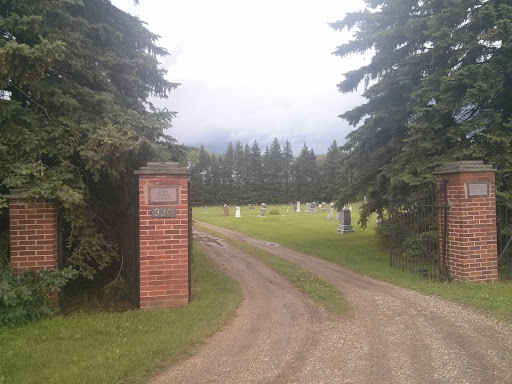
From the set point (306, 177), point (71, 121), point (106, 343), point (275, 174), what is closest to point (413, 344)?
point (106, 343)

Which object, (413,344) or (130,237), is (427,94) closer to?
(413,344)

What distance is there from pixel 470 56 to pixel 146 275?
879 centimetres

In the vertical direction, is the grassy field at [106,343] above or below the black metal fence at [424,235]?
below

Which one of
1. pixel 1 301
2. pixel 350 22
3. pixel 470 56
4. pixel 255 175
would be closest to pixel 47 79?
pixel 1 301

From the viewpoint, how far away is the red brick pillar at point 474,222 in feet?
22.3

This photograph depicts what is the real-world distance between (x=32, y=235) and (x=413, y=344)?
520 centimetres

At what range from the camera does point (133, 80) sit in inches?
297

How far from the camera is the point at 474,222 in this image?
683cm

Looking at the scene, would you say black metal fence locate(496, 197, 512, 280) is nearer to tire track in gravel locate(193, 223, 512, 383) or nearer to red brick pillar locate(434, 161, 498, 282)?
red brick pillar locate(434, 161, 498, 282)

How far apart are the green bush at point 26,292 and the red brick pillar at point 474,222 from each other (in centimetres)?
654

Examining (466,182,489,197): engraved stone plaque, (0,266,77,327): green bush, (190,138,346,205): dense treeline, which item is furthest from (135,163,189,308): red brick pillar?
(190,138,346,205): dense treeline

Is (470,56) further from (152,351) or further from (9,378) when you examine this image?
(9,378)

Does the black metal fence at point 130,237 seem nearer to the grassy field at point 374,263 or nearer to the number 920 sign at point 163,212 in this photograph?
the number 920 sign at point 163,212

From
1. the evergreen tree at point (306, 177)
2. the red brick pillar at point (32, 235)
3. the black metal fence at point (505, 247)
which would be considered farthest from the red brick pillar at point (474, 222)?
the evergreen tree at point (306, 177)
